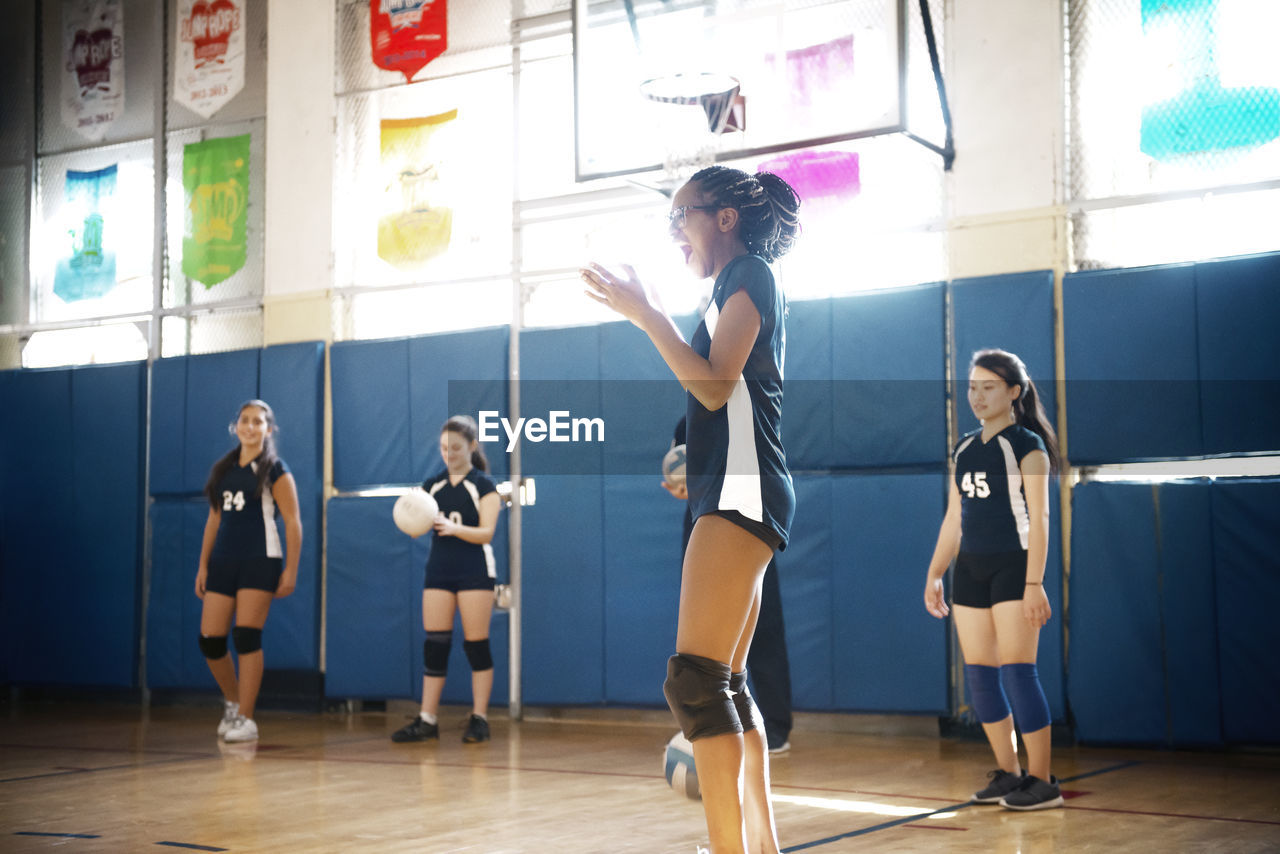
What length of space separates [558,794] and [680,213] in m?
2.79

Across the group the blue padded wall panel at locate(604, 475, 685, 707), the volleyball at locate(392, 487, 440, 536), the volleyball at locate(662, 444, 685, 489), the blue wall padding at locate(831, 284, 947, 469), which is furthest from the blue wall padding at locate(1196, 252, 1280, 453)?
the volleyball at locate(392, 487, 440, 536)

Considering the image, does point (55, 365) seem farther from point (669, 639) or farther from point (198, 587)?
point (669, 639)

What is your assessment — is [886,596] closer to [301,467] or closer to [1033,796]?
[1033,796]

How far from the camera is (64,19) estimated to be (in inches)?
396

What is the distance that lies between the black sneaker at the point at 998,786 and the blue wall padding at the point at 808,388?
2.61m

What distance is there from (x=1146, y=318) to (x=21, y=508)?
7.90 metres

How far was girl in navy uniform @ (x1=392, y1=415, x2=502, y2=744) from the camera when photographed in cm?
638

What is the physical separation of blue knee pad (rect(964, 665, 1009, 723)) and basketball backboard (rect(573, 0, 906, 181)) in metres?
2.73

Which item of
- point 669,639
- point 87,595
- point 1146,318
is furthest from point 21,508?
point 1146,318

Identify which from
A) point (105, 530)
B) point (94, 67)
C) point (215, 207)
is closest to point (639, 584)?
point (105, 530)

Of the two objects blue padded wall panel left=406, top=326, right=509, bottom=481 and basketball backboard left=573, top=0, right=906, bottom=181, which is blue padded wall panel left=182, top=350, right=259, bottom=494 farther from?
basketball backboard left=573, top=0, right=906, bottom=181

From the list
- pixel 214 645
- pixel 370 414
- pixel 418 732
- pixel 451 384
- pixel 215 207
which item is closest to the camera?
pixel 418 732

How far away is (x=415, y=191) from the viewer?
28.0ft

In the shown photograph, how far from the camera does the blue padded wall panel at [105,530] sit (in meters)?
8.99
